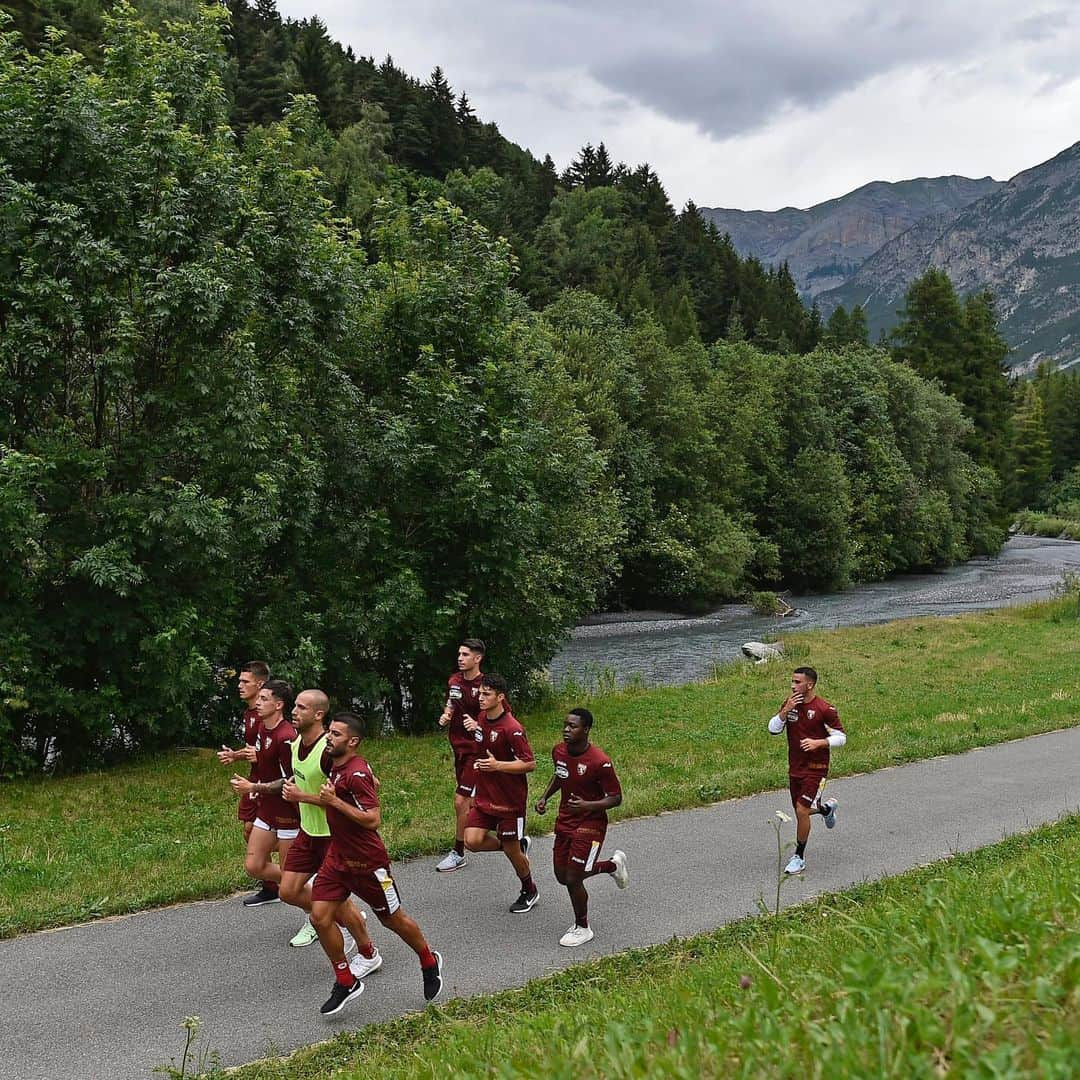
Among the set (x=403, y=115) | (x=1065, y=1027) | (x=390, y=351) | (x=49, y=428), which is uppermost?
(x=403, y=115)

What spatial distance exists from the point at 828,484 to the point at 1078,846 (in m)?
46.1

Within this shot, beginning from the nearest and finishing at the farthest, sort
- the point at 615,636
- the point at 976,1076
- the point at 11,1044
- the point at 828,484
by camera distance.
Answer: the point at 976,1076, the point at 11,1044, the point at 615,636, the point at 828,484

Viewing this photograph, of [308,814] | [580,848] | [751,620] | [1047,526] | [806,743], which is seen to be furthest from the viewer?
[1047,526]

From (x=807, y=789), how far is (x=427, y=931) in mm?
3952

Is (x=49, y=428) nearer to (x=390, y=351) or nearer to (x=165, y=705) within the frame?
(x=165, y=705)

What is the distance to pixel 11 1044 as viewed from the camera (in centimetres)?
600

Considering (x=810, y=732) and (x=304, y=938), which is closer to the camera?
(x=304, y=938)

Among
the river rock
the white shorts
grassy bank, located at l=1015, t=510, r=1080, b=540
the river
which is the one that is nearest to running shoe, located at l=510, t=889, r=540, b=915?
the white shorts

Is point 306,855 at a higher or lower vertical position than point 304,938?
higher

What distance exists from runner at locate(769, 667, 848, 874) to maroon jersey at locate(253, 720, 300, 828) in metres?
4.66

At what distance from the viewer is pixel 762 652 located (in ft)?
91.9

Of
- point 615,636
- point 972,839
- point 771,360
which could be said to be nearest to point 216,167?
point 972,839

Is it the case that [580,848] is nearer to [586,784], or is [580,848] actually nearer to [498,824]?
[586,784]

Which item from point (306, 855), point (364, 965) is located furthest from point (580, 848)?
point (306, 855)
